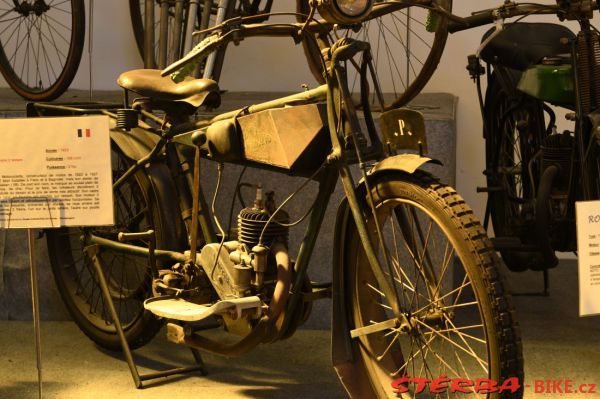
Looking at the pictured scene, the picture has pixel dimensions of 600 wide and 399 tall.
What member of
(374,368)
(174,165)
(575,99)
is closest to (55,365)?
(174,165)

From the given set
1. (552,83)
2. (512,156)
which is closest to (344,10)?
(552,83)

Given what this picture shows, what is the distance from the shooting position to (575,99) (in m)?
3.81

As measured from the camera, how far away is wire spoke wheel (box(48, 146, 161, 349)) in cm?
375

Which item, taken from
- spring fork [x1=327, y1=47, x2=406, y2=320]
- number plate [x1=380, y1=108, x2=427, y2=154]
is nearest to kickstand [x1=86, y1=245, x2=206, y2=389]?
spring fork [x1=327, y1=47, x2=406, y2=320]

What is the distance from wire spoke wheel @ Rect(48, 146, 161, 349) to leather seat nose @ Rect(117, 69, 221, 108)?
0.34 m

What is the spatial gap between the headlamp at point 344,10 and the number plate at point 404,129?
0.89 ft

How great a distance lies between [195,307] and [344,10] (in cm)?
105

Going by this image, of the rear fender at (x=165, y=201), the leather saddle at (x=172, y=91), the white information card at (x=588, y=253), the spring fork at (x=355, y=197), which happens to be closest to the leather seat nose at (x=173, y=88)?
the leather saddle at (x=172, y=91)

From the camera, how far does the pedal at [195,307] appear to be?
3051mm

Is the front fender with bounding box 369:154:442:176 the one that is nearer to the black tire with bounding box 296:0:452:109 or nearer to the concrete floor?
the concrete floor

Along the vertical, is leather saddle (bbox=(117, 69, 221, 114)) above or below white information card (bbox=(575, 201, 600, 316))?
above

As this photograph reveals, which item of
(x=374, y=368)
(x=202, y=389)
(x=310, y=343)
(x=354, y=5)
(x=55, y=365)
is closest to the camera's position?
(x=354, y=5)

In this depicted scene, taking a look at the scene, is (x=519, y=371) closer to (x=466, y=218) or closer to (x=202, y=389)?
(x=466, y=218)

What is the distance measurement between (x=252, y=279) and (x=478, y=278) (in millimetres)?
811
